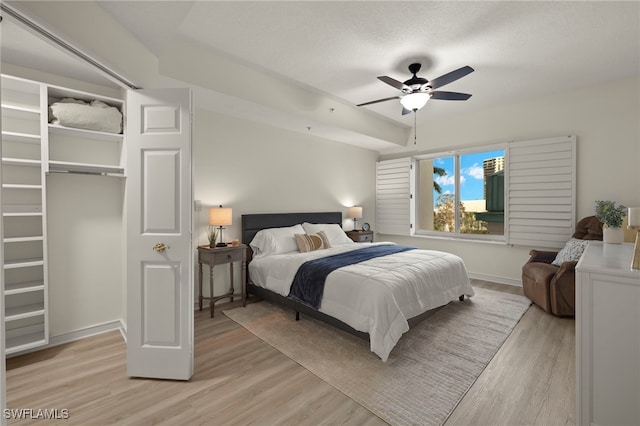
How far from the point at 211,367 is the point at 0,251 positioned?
5.62 ft

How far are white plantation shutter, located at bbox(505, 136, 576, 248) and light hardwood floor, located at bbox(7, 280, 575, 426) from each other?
2003 millimetres

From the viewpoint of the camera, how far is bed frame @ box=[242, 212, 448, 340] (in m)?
2.97

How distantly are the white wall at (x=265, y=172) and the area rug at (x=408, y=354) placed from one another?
1439 mm

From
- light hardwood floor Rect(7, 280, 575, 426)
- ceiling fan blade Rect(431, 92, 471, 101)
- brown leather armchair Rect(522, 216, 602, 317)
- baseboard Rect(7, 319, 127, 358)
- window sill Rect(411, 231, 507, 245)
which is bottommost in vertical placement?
light hardwood floor Rect(7, 280, 575, 426)

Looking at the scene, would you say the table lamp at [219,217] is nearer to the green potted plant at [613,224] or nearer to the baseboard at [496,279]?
the green potted plant at [613,224]

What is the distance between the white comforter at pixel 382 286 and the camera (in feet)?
8.29

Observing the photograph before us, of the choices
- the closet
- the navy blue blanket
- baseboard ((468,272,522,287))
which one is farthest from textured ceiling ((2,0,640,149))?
baseboard ((468,272,522,287))

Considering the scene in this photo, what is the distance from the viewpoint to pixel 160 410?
1.90 metres

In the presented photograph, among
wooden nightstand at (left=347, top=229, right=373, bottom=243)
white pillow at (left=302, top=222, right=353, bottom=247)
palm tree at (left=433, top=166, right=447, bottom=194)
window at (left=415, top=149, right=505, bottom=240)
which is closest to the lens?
white pillow at (left=302, top=222, right=353, bottom=247)

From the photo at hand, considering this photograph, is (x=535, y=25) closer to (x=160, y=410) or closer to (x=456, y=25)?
(x=456, y=25)

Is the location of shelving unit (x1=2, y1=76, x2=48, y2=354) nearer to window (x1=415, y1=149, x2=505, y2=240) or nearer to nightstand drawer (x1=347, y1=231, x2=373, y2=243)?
nightstand drawer (x1=347, y1=231, x2=373, y2=243)

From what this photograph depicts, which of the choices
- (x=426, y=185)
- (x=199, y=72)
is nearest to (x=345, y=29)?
(x=199, y=72)

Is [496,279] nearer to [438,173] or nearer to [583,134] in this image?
[438,173]

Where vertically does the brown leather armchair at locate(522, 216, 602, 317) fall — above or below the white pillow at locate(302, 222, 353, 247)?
below
